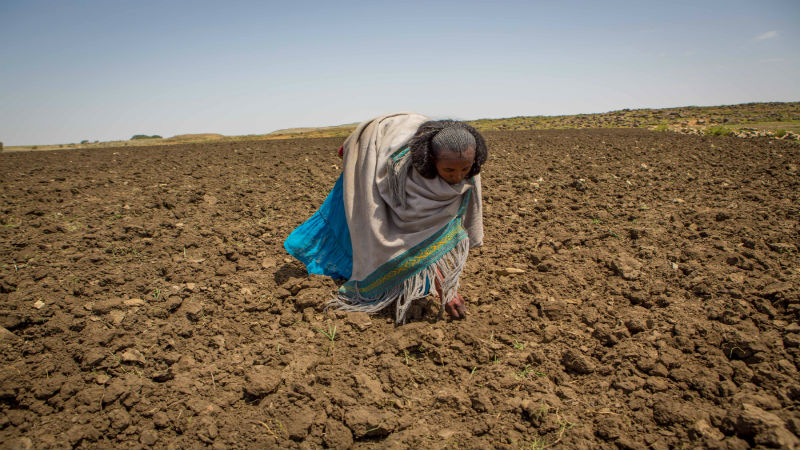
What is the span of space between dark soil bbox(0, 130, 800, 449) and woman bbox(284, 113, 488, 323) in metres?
0.21

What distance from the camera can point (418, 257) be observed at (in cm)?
284

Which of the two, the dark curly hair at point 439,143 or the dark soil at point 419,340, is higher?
the dark curly hair at point 439,143

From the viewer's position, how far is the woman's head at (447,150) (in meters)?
2.49

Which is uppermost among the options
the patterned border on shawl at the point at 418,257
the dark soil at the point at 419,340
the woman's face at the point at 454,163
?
the woman's face at the point at 454,163

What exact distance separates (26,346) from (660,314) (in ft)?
12.5

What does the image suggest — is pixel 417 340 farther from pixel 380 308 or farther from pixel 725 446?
pixel 725 446

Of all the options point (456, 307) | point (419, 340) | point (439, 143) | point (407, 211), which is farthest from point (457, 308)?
point (439, 143)

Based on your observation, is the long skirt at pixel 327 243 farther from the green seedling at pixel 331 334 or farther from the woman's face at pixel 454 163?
the woman's face at pixel 454 163

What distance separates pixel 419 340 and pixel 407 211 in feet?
2.56

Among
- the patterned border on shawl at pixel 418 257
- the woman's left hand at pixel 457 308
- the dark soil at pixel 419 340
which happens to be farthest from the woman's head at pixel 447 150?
the dark soil at pixel 419 340

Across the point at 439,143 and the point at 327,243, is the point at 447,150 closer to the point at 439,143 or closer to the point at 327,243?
the point at 439,143

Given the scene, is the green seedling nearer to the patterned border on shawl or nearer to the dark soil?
the dark soil

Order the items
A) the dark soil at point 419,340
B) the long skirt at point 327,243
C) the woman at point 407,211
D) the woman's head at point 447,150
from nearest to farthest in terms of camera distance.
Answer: the dark soil at point 419,340 < the woman's head at point 447,150 < the woman at point 407,211 < the long skirt at point 327,243

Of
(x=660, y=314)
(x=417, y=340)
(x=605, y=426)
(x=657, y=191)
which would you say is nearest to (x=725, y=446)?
(x=605, y=426)
